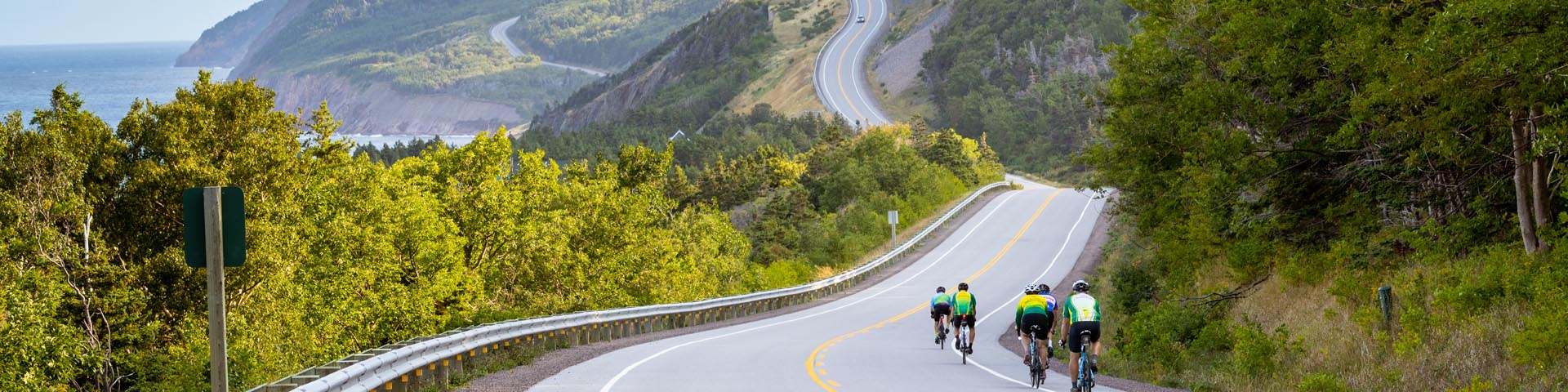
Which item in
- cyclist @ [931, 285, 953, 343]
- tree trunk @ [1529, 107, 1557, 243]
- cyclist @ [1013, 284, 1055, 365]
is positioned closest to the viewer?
tree trunk @ [1529, 107, 1557, 243]

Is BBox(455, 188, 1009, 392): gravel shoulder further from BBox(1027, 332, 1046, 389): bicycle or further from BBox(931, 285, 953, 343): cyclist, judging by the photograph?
BBox(1027, 332, 1046, 389): bicycle

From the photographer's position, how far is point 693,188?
323 ft

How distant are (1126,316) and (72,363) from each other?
22.4m

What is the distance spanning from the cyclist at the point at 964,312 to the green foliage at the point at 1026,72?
9749 centimetres

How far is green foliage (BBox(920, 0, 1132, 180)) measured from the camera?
132625 mm

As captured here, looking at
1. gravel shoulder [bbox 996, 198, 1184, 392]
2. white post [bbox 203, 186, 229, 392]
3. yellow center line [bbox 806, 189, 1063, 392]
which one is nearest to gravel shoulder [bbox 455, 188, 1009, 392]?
yellow center line [bbox 806, 189, 1063, 392]

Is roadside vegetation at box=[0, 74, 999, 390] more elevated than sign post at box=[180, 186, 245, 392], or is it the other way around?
sign post at box=[180, 186, 245, 392]

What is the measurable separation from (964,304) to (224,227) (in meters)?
16.7

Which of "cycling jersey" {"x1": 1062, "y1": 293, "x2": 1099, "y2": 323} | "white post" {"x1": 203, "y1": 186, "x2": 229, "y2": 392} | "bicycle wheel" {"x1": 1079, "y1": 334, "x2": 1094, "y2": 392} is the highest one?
"white post" {"x1": 203, "y1": 186, "x2": 229, "y2": 392}

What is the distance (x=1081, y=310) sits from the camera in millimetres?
15633

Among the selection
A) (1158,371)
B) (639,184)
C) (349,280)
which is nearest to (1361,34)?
(1158,371)

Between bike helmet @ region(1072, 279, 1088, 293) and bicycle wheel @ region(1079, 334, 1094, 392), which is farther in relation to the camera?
bike helmet @ region(1072, 279, 1088, 293)

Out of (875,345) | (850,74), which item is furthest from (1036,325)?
(850,74)

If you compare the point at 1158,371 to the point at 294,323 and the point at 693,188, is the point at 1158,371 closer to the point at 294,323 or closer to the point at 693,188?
the point at 294,323
